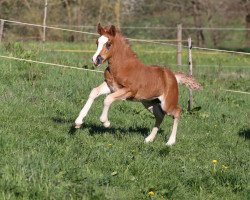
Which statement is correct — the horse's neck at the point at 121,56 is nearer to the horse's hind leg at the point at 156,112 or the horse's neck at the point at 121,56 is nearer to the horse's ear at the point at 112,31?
the horse's ear at the point at 112,31

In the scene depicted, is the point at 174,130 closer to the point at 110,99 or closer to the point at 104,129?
the point at 104,129

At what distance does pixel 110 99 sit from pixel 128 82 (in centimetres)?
51

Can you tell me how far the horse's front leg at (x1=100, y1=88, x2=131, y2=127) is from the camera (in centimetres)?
Result: 838

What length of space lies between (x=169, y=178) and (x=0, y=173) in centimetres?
220

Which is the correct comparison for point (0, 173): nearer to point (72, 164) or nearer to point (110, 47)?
point (72, 164)

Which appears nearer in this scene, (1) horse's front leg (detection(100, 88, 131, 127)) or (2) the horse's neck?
(1) horse's front leg (detection(100, 88, 131, 127))

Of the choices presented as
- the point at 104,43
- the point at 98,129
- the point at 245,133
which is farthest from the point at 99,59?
the point at 245,133

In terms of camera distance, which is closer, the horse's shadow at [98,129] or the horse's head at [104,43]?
the horse's head at [104,43]

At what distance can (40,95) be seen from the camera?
11.7m

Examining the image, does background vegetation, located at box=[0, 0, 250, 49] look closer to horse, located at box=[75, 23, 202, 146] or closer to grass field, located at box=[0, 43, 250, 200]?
grass field, located at box=[0, 43, 250, 200]

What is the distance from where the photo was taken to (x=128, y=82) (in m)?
8.76

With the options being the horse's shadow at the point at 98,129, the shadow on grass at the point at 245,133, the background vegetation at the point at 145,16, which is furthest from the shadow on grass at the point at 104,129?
the background vegetation at the point at 145,16

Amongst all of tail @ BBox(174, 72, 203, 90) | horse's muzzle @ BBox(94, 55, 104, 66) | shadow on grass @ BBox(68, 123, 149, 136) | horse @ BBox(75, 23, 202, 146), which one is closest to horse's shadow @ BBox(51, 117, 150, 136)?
shadow on grass @ BBox(68, 123, 149, 136)

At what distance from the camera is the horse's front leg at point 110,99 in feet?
27.5
